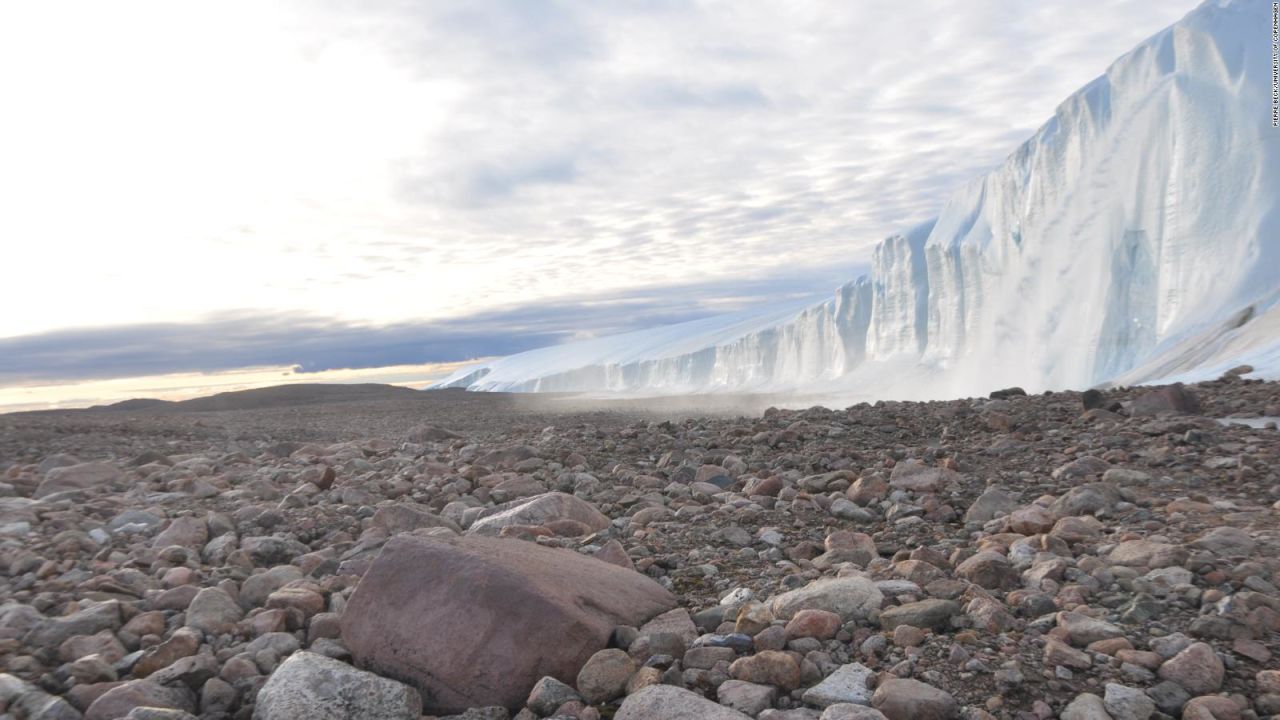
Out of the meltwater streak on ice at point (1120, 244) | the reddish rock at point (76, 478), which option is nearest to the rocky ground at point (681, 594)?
the reddish rock at point (76, 478)

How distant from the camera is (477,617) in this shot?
222 centimetres

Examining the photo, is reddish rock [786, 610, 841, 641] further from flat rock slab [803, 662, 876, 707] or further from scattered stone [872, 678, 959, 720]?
scattered stone [872, 678, 959, 720]

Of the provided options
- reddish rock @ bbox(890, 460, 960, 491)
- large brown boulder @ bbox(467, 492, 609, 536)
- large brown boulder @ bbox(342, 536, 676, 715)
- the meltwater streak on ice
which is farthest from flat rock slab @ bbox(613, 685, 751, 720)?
the meltwater streak on ice

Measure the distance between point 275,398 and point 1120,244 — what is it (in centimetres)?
2892

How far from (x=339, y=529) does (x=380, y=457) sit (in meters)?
2.89

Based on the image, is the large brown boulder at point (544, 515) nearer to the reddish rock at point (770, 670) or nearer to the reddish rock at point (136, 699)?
the reddish rock at point (136, 699)

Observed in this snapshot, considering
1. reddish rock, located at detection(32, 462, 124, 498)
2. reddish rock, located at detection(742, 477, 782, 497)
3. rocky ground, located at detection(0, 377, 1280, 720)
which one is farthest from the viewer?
reddish rock, located at detection(32, 462, 124, 498)

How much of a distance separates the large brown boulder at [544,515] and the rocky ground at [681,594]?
1 centimetres

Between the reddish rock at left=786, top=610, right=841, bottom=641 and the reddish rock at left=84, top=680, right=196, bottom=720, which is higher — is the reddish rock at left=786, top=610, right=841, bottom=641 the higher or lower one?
the higher one

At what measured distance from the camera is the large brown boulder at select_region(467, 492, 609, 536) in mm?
3699

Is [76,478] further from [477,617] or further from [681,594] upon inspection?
[681,594]

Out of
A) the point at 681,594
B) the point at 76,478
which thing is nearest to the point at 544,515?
the point at 681,594

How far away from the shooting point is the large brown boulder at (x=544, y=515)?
3699 millimetres

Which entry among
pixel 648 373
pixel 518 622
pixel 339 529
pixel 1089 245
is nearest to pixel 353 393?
pixel 648 373
